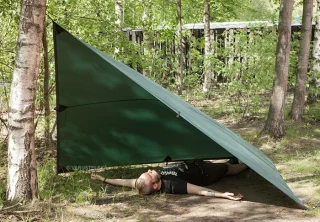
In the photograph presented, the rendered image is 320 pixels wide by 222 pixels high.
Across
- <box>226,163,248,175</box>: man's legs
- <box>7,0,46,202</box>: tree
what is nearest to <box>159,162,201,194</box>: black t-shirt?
<box>226,163,248,175</box>: man's legs

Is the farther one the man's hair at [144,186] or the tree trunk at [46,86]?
the tree trunk at [46,86]

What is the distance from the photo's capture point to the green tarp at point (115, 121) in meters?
5.17

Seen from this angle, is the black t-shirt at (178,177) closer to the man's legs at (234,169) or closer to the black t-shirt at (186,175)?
the black t-shirt at (186,175)

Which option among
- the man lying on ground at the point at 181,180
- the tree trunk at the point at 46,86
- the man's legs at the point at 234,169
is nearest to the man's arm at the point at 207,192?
the man lying on ground at the point at 181,180

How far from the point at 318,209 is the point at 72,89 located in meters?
3.01

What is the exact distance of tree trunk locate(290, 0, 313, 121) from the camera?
875 centimetres

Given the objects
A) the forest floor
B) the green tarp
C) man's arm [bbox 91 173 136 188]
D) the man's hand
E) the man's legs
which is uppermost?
the green tarp

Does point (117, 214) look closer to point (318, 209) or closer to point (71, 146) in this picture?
point (71, 146)

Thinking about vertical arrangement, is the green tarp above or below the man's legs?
above

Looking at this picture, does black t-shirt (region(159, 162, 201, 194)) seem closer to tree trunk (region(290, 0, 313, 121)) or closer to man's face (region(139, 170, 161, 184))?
man's face (region(139, 170, 161, 184))

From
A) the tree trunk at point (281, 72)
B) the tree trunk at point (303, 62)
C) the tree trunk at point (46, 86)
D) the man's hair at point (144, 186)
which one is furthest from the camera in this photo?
the tree trunk at point (303, 62)

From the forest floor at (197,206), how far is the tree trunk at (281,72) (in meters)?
1.86

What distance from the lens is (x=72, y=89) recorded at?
216 inches

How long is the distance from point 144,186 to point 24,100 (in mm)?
1607
